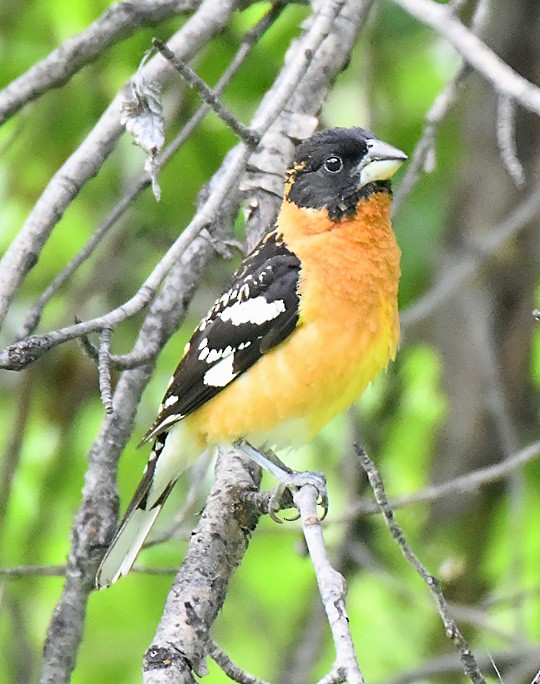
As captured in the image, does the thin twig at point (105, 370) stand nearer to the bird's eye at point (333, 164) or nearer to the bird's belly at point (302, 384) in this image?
the bird's belly at point (302, 384)

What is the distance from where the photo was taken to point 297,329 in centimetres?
328

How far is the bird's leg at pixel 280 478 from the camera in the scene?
118 inches

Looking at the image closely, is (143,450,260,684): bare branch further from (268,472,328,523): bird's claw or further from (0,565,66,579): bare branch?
(0,565,66,579): bare branch

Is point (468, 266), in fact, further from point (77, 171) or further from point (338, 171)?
point (77, 171)

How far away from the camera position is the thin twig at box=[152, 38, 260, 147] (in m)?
2.19

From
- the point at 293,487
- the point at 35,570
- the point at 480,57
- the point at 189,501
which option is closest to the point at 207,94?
the point at 480,57

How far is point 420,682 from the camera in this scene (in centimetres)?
467

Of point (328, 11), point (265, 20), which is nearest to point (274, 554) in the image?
point (265, 20)

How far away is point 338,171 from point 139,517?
4.09 ft

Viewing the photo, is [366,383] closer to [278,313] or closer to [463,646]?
[278,313]

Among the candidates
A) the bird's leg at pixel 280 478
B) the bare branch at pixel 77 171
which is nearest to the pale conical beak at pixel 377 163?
the bare branch at pixel 77 171

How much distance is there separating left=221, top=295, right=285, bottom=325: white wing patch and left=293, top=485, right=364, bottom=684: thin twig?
97 centimetres

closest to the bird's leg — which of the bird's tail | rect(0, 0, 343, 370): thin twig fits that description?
the bird's tail

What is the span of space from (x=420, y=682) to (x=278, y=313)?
2.12 m
